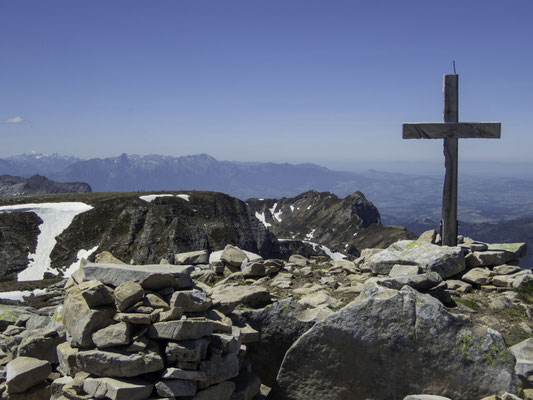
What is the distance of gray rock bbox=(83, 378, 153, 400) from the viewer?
310 inches

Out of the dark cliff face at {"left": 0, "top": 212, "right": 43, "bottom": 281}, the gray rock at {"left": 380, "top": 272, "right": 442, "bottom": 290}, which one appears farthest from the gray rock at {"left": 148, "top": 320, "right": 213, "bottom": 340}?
the dark cliff face at {"left": 0, "top": 212, "right": 43, "bottom": 281}

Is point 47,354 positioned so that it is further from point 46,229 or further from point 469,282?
point 46,229

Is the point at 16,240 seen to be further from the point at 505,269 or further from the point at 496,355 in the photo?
the point at 496,355

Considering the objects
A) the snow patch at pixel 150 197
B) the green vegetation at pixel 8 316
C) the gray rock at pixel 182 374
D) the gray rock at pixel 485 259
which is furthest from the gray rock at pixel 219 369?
the snow patch at pixel 150 197

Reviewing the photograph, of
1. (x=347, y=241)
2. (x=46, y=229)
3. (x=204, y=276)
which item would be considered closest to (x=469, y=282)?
(x=204, y=276)

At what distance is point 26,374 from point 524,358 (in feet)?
38.6

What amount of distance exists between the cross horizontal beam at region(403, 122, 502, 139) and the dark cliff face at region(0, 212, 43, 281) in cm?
8410

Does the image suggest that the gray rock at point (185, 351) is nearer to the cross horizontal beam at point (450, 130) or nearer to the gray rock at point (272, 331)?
the gray rock at point (272, 331)

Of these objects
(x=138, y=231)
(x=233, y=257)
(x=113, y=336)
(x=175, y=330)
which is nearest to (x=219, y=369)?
(x=175, y=330)

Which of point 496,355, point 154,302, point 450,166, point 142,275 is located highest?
point 450,166

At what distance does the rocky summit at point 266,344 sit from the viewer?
843 centimetres

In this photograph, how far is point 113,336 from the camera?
8297mm

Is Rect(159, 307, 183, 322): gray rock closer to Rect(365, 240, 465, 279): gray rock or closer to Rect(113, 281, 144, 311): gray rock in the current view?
Rect(113, 281, 144, 311): gray rock

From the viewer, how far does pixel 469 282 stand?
13469 millimetres
